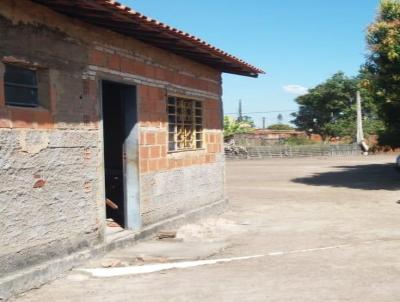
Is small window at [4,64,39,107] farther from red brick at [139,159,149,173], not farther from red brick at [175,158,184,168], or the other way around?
red brick at [175,158,184,168]

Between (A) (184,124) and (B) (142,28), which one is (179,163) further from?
(B) (142,28)

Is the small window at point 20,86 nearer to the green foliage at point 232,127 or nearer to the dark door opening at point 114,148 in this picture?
the dark door opening at point 114,148

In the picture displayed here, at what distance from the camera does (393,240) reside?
8.70 m

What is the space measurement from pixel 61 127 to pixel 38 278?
192 centimetres

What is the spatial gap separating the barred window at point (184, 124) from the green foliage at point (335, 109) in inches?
1456

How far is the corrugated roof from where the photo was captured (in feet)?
21.8

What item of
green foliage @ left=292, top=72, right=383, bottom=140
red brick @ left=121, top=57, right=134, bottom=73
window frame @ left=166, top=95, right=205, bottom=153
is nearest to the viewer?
red brick @ left=121, top=57, right=134, bottom=73

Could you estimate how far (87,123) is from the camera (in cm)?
752

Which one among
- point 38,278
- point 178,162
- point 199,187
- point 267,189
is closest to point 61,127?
point 38,278

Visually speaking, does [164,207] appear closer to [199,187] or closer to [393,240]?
[199,187]

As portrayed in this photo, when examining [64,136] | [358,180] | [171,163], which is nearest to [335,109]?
[358,180]

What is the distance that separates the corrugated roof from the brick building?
0.06 ft

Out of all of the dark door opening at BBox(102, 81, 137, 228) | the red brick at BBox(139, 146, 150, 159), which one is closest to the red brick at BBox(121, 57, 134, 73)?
the dark door opening at BBox(102, 81, 137, 228)

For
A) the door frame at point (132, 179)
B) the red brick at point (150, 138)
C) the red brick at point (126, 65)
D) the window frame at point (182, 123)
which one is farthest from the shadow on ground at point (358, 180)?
the red brick at point (126, 65)
